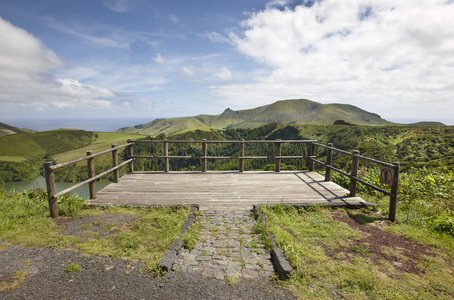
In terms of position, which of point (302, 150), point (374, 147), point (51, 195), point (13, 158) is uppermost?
point (51, 195)

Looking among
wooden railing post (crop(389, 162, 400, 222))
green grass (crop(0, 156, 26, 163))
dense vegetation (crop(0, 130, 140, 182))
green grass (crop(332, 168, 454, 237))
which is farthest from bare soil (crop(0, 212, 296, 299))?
green grass (crop(0, 156, 26, 163))

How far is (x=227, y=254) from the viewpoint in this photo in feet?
13.7

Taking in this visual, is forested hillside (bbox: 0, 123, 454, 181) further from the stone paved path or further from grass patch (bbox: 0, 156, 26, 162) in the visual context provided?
the stone paved path

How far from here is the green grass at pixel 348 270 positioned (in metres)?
3.25

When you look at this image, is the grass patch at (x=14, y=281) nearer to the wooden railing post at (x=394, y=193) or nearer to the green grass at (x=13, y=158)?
the wooden railing post at (x=394, y=193)

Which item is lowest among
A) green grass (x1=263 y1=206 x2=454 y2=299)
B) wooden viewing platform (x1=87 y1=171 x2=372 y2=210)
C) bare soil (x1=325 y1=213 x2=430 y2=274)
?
bare soil (x1=325 y1=213 x2=430 y2=274)

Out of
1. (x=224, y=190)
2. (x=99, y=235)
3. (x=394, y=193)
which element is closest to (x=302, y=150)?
(x=224, y=190)

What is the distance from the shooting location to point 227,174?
1036cm

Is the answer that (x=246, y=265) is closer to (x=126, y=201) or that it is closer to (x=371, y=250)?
(x=371, y=250)

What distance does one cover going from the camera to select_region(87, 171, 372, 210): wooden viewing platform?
682 centimetres

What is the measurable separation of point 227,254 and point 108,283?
1961 mm

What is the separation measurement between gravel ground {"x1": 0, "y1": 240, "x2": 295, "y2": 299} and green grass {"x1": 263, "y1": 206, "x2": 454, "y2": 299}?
55 cm

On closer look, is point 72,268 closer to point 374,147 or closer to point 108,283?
point 108,283

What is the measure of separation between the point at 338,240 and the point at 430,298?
1.69 m
